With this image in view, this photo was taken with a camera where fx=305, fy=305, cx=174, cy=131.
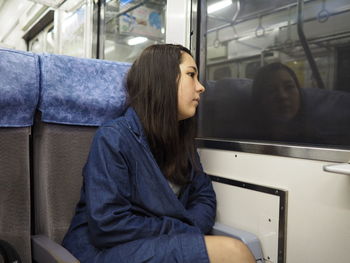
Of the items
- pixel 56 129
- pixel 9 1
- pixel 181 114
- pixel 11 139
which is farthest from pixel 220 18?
pixel 9 1

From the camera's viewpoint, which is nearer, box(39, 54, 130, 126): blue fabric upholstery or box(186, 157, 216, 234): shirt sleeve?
box(39, 54, 130, 126): blue fabric upholstery

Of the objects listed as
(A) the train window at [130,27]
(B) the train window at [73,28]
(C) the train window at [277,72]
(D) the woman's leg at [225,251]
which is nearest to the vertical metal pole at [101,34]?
(A) the train window at [130,27]

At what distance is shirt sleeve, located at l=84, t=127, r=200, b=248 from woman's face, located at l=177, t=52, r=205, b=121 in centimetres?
32

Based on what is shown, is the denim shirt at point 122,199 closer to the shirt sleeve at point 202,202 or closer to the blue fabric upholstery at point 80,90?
the shirt sleeve at point 202,202

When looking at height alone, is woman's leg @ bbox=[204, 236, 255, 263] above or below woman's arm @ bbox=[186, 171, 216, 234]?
below

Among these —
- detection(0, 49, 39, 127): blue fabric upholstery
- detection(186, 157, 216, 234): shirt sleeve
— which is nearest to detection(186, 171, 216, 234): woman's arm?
detection(186, 157, 216, 234): shirt sleeve

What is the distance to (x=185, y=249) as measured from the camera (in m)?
1.05

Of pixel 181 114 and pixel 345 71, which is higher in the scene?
pixel 345 71

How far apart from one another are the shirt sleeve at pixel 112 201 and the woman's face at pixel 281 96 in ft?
2.32

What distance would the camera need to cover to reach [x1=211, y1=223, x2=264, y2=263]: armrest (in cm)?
134

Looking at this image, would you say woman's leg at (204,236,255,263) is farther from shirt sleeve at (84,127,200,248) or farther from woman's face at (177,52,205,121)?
woman's face at (177,52,205,121)

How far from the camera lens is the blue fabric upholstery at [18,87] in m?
1.16

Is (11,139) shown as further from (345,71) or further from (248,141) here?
(345,71)

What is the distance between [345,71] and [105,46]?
1.96 m
